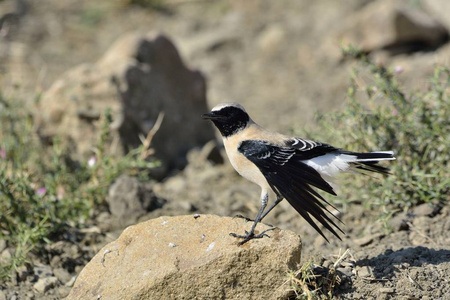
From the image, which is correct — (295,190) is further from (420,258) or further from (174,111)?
(174,111)

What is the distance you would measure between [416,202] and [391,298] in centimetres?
159

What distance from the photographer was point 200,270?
11.8ft

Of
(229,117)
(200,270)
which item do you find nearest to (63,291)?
(200,270)

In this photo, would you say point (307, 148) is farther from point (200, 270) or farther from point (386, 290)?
point (200, 270)

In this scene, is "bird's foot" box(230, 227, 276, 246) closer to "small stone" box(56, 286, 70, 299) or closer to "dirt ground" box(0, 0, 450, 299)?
"dirt ground" box(0, 0, 450, 299)

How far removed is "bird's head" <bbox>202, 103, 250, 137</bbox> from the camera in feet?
15.0

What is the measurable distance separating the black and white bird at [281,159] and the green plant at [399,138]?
0.78 metres

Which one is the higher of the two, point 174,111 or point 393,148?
point 393,148

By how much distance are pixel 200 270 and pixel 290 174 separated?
99cm

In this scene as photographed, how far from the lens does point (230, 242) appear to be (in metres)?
3.75

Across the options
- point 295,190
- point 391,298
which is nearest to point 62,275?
point 295,190

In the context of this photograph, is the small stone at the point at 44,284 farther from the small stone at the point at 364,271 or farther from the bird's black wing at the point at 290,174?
the small stone at the point at 364,271

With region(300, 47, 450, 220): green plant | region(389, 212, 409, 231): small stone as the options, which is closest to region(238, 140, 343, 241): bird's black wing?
region(389, 212, 409, 231): small stone

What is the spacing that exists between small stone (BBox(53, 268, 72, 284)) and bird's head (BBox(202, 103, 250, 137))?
69.4 inches
